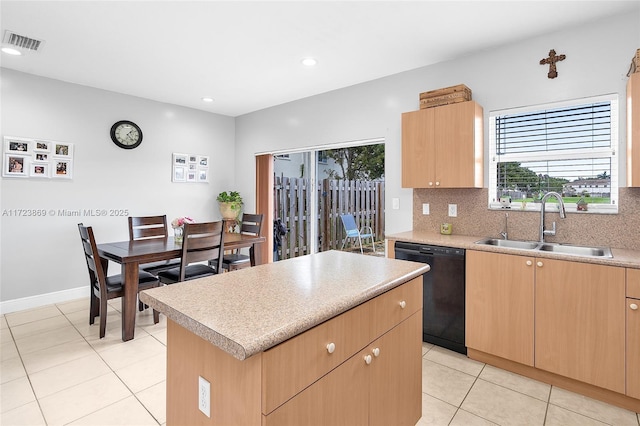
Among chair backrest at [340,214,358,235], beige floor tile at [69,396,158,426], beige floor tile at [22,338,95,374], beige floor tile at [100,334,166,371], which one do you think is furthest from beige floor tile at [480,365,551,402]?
beige floor tile at [22,338,95,374]

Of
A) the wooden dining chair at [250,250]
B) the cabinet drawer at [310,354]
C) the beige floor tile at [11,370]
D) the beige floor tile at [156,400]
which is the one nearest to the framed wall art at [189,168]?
the wooden dining chair at [250,250]

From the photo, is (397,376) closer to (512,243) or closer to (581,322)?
(581,322)

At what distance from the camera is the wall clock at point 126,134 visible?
425 cm

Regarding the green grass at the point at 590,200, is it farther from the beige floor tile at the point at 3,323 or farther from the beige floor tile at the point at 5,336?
the beige floor tile at the point at 3,323

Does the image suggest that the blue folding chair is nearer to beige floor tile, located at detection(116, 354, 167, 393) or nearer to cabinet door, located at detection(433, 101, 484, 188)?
cabinet door, located at detection(433, 101, 484, 188)

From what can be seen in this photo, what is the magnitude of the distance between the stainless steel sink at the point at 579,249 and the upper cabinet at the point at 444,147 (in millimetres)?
722

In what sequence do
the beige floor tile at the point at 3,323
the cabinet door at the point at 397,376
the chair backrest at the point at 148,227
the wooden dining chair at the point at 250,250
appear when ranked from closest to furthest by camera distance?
1. the cabinet door at the point at 397,376
2. the beige floor tile at the point at 3,323
3. the chair backrest at the point at 148,227
4. the wooden dining chair at the point at 250,250

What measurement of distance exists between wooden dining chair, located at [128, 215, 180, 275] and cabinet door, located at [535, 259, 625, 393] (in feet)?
11.3

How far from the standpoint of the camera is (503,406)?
208 cm

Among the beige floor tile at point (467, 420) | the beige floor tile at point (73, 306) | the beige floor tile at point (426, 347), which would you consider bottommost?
the beige floor tile at point (467, 420)

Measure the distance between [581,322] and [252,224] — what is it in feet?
10.8

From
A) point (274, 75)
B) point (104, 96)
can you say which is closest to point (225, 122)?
point (104, 96)

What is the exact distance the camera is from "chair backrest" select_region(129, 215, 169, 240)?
3781 millimetres

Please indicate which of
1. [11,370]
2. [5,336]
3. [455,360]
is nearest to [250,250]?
[11,370]
